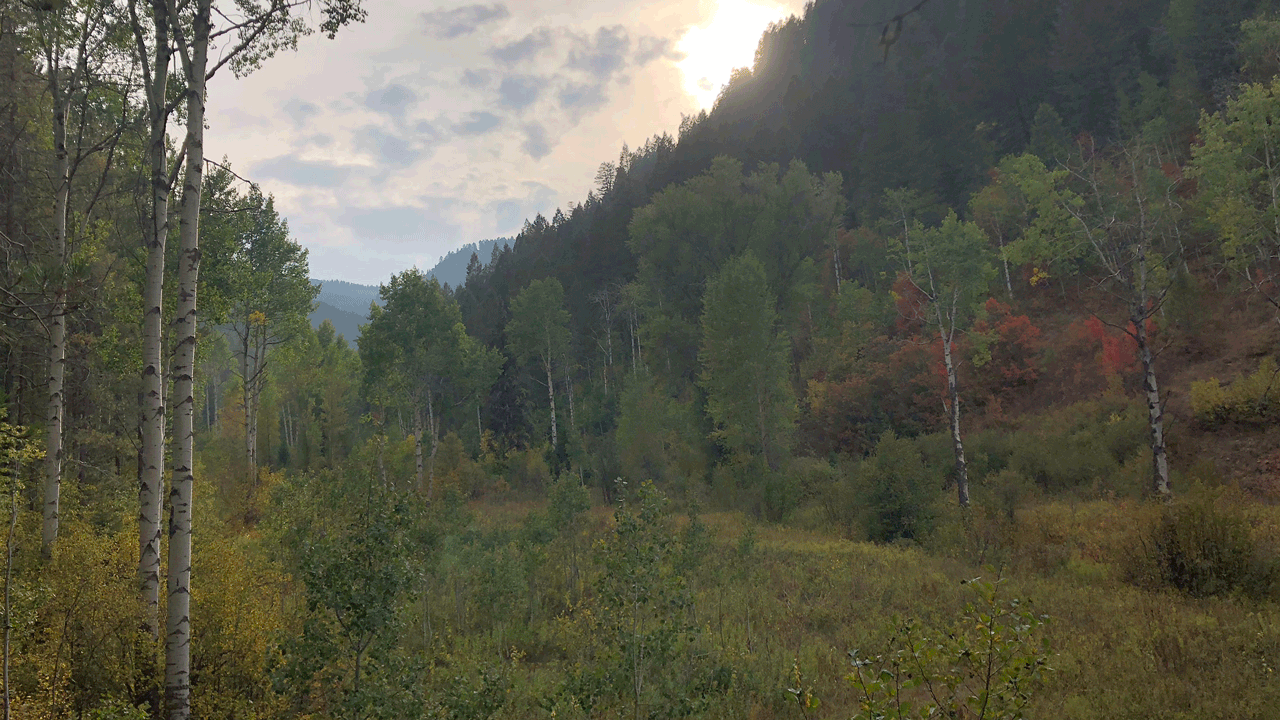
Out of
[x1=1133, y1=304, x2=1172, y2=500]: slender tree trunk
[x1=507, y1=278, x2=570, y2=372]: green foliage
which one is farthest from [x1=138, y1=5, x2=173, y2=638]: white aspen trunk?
[x1=507, y1=278, x2=570, y2=372]: green foliage

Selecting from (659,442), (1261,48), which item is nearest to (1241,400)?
(1261,48)

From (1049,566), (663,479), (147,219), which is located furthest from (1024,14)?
(147,219)

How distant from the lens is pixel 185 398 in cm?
676

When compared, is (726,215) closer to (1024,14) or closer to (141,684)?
(141,684)

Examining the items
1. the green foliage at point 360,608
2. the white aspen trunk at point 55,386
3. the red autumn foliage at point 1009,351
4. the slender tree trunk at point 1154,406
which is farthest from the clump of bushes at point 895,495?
the white aspen trunk at point 55,386

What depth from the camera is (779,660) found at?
10.9 metres

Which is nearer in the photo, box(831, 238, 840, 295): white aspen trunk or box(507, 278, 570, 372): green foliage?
box(831, 238, 840, 295): white aspen trunk

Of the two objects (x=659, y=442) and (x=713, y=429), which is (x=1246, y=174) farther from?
(x=659, y=442)

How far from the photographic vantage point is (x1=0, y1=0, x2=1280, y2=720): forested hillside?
723 cm

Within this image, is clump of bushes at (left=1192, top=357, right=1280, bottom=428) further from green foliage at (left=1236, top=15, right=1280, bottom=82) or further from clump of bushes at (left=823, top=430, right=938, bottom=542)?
green foliage at (left=1236, top=15, right=1280, bottom=82)

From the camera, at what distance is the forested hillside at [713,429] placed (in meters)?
7.23

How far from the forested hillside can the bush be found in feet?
0.23

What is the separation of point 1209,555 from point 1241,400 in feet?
42.9

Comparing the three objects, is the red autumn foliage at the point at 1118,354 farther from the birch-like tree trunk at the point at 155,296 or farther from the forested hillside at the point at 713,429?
the birch-like tree trunk at the point at 155,296
